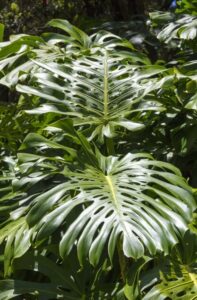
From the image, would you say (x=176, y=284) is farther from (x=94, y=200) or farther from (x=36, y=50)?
(x=36, y=50)

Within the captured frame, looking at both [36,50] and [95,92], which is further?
[36,50]

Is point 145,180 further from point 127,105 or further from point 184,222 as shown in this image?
point 127,105

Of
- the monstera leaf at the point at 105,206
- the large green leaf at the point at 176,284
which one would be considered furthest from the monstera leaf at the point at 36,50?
the large green leaf at the point at 176,284

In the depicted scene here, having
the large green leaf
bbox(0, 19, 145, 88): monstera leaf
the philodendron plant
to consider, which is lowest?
the large green leaf

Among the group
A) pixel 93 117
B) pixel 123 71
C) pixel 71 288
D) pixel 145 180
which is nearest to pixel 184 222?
pixel 145 180

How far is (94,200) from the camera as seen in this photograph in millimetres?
1176

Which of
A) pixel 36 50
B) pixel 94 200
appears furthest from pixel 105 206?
pixel 36 50

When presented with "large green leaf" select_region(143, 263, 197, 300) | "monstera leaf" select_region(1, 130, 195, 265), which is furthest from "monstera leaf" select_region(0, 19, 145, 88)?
"large green leaf" select_region(143, 263, 197, 300)

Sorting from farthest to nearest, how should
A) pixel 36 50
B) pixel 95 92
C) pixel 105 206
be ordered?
pixel 36 50, pixel 95 92, pixel 105 206

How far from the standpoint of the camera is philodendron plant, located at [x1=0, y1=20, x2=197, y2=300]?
109cm

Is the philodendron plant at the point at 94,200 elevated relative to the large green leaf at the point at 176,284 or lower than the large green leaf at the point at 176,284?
elevated

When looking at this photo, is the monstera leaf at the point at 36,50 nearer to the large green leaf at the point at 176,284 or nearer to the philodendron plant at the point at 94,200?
the philodendron plant at the point at 94,200

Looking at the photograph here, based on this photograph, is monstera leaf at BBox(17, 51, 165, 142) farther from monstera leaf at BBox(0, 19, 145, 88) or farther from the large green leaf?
the large green leaf

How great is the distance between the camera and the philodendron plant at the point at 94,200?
1089 millimetres
